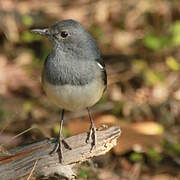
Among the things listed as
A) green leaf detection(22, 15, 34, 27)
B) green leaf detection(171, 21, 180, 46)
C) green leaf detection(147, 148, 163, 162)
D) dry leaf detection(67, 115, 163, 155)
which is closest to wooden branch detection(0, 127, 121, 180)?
dry leaf detection(67, 115, 163, 155)

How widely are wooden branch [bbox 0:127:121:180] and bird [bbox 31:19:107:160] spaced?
0.22ft

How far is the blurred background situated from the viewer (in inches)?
235

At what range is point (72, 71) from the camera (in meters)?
4.38

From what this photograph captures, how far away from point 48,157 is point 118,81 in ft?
10.8

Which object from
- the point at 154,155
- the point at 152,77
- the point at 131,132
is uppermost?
the point at 152,77

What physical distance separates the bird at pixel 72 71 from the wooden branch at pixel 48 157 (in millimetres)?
66

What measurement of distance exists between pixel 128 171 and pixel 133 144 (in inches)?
12.7

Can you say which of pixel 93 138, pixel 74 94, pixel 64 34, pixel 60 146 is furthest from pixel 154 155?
pixel 64 34

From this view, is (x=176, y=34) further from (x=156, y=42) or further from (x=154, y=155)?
(x=154, y=155)

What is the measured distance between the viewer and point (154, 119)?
6633 mm

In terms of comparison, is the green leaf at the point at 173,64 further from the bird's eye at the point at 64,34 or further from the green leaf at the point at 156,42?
the bird's eye at the point at 64,34

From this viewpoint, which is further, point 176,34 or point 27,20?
point 27,20

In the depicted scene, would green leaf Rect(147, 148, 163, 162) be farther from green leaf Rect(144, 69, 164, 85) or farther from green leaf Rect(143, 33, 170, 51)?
green leaf Rect(143, 33, 170, 51)

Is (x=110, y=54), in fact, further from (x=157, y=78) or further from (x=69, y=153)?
(x=69, y=153)
